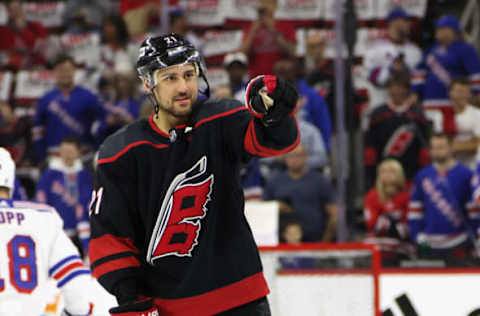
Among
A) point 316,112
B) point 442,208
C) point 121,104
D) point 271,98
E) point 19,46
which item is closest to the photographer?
point 271,98

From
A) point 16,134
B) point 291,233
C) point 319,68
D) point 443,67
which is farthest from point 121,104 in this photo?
point 443,67

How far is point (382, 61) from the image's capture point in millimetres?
7148

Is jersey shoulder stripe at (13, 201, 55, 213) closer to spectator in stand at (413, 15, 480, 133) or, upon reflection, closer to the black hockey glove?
the black hockey glove

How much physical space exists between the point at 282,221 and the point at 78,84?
2.97 meters

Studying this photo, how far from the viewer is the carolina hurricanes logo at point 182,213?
2607 mm

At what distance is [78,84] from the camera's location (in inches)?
309

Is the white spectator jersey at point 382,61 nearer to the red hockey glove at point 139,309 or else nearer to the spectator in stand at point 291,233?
the spectator in stand at point 291,233

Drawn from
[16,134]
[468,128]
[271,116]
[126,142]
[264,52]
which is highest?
[271,116]

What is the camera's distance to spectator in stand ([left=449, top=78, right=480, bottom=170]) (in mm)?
6105

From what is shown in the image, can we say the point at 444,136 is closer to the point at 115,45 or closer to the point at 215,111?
the point at 115,45

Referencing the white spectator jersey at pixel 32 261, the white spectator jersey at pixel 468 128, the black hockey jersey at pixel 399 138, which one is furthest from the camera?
the black hockey jersey at pixel 399 138

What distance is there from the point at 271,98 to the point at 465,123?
422cm

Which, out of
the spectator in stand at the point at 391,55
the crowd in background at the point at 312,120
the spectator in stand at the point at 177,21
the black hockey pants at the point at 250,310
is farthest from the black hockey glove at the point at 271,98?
the spectator in stand at the point at 177,21

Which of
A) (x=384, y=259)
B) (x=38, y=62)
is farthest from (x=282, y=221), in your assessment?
(x=38, y=62)
